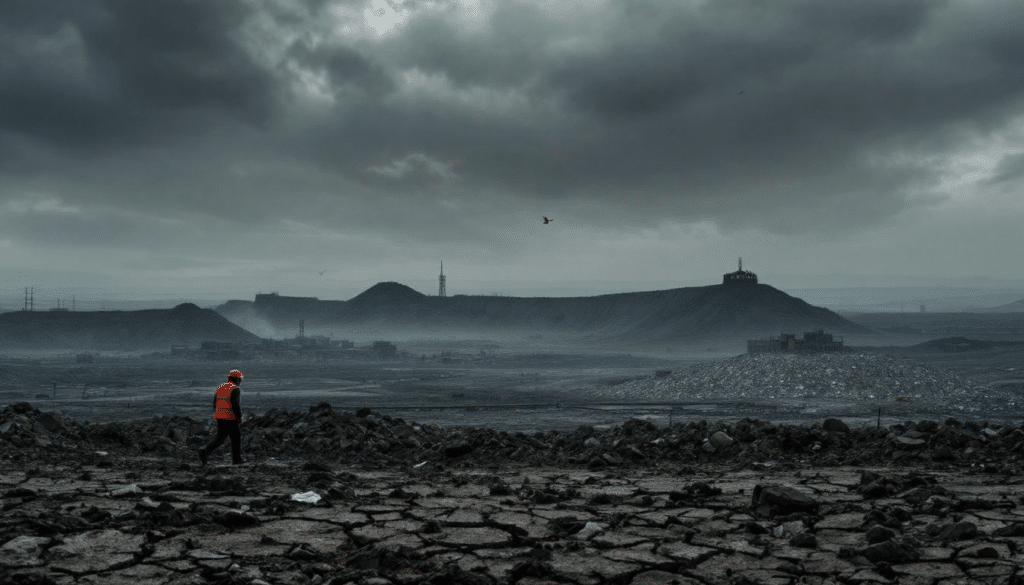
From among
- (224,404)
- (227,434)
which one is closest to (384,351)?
(227,434)

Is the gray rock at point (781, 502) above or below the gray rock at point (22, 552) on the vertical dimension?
below

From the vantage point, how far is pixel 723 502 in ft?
21.6

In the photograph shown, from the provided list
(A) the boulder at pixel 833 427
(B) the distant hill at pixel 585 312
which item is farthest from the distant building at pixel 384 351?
(A) the boulder at pixel 833 427

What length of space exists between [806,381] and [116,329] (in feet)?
289

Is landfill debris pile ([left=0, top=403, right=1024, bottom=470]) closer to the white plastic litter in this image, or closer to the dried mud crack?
the dried mud crack

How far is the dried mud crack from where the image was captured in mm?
4543

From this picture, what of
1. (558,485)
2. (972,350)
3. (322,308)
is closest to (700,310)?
(972,350)

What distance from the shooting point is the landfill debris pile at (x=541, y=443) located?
9.70 meters

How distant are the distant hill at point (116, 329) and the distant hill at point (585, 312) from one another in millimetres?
42404

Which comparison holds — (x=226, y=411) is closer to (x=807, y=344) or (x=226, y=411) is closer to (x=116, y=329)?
(x=807, y=344)

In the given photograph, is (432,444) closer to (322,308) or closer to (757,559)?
(757,559)

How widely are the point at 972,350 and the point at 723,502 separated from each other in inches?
2638

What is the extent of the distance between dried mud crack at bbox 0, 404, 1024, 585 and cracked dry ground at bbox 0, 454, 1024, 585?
0.02 meters

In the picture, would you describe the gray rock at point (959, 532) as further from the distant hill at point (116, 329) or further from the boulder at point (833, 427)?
the distant hill at point (116, 329)
